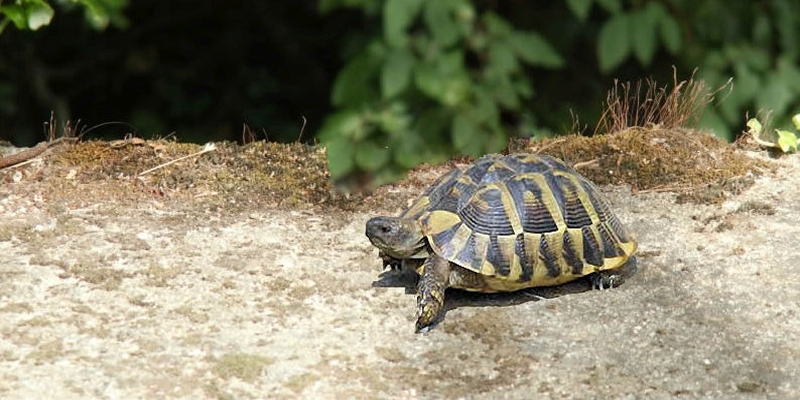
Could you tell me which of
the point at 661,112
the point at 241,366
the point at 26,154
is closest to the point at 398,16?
the point at 661,112

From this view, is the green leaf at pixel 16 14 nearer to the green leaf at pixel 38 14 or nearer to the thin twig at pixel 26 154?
the green leaf at pixel 38 14

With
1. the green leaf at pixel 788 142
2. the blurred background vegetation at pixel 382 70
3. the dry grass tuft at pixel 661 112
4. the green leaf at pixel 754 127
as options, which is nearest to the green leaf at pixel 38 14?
the blurred background vegetation at pixel 382 70

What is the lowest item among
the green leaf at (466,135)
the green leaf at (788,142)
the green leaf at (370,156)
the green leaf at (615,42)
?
the green leaf at (788,142)

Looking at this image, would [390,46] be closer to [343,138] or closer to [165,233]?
[343,138]

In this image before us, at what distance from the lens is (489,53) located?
21.1 ft

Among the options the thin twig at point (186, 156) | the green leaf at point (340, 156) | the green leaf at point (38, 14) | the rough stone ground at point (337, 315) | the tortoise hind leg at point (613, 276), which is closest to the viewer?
the rough stone ground at point (337, 315)

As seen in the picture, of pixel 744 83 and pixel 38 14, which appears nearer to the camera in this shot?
pixel 38 14

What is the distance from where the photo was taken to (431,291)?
14.1 feet

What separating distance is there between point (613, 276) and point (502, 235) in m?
0.56

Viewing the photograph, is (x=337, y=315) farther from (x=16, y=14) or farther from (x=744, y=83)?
(x=744, y=83)

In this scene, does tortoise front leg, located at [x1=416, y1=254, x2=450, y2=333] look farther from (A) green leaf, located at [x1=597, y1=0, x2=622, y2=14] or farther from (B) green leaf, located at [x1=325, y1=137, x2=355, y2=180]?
(A) green leaf, located at [x1=597, y1=0, x2=622, y2=14]

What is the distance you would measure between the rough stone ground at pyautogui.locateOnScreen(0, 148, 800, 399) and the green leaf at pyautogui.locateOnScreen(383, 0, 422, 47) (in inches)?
40.7

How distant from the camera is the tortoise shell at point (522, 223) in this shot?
4.45 m

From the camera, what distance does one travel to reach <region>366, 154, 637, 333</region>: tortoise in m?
4.42
